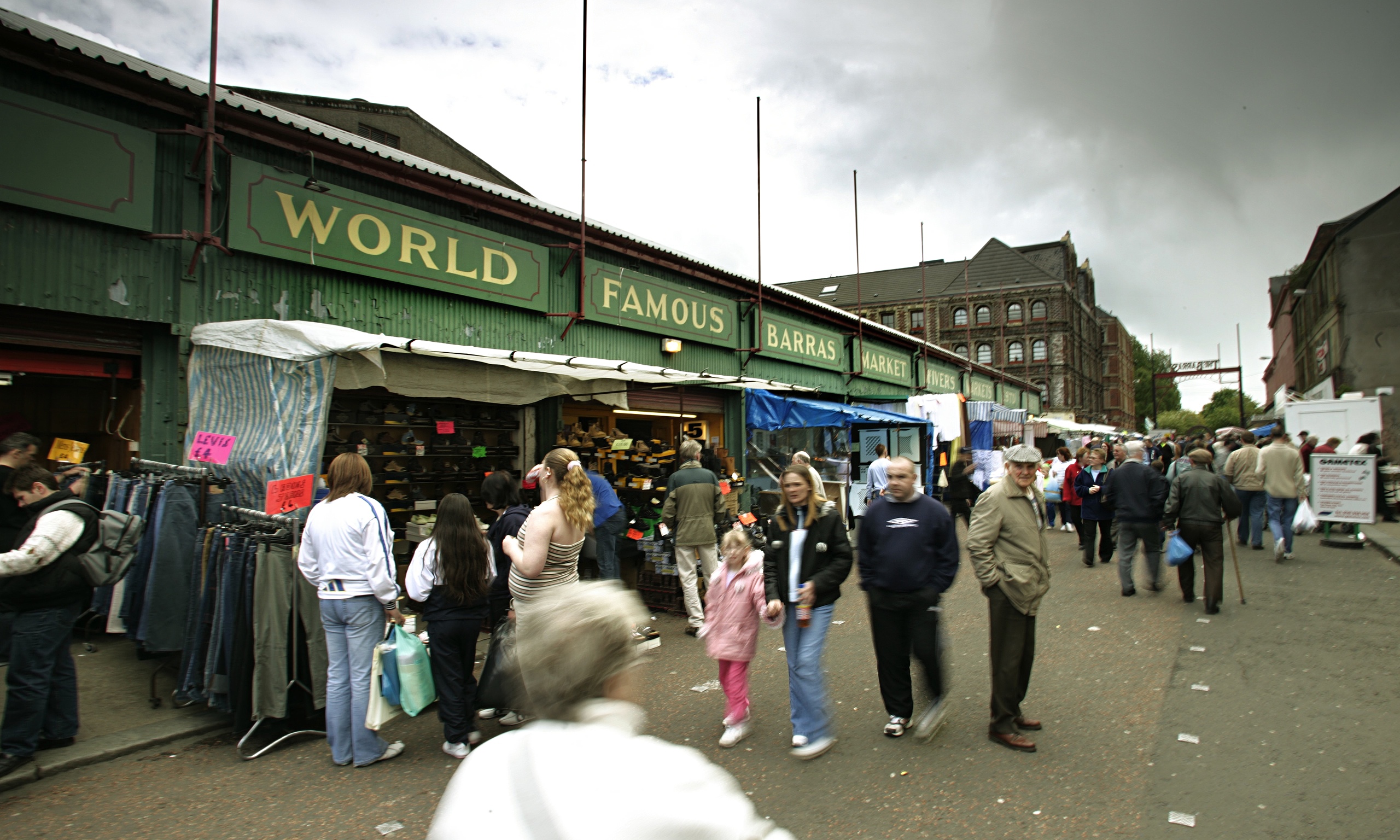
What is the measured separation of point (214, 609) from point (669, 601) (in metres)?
4.61

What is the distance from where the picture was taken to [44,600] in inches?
161

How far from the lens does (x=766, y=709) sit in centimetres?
516

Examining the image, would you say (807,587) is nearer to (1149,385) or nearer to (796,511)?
(796,511)

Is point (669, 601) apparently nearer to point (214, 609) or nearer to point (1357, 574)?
point (214, 609)

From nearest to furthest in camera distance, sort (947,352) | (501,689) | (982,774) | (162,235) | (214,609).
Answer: (982,774)
(501,689)
(214,609)
(162,235)
(947,352)

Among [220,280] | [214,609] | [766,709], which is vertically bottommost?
[766,709]

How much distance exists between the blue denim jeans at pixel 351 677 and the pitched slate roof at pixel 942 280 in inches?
2018

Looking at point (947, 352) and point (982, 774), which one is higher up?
point (947, 352)

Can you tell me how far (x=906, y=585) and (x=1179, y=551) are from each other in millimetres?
5070

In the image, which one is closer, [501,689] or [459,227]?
[501,689]

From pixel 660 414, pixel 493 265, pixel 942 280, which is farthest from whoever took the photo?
pixel 942 280

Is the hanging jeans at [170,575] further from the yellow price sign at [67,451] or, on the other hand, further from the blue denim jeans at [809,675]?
the blue denim jeans at [809,675]

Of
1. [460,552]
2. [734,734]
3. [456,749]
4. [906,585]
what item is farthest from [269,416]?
[906,585]

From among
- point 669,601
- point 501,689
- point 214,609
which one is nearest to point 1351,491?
point 669,601
